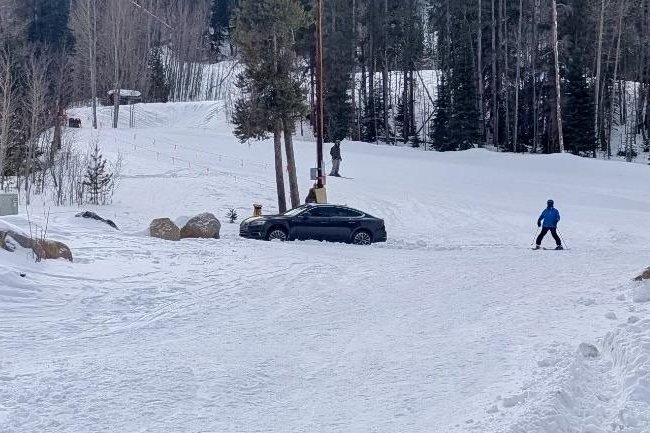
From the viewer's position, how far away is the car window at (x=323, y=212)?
74.3ft

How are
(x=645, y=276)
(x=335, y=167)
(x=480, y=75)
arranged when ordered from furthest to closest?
(x=480, y=75) → (x=335, y=167) → (x=645, y=276)

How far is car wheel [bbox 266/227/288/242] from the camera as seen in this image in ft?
73.4

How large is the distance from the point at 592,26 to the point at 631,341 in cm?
5056

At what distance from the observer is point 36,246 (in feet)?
44.1

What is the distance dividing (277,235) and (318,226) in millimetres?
1253

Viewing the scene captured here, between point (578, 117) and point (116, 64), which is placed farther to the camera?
point (116, 64)

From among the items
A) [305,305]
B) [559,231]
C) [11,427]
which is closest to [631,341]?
[305,305]

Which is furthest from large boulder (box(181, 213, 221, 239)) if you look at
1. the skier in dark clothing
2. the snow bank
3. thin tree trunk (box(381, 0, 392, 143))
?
thin tree trunk (box(381, 0, 392, 143))

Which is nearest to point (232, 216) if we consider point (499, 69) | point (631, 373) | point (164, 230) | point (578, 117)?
point (164, 230)

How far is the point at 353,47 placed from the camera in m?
57.1

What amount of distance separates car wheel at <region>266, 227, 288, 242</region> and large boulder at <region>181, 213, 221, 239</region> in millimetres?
1565

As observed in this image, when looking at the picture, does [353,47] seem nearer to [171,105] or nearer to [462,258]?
[171,105]

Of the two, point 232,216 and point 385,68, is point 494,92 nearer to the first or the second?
point 385,68

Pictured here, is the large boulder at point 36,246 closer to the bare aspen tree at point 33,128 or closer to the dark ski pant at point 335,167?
the bare aspen tree at point 33,128
